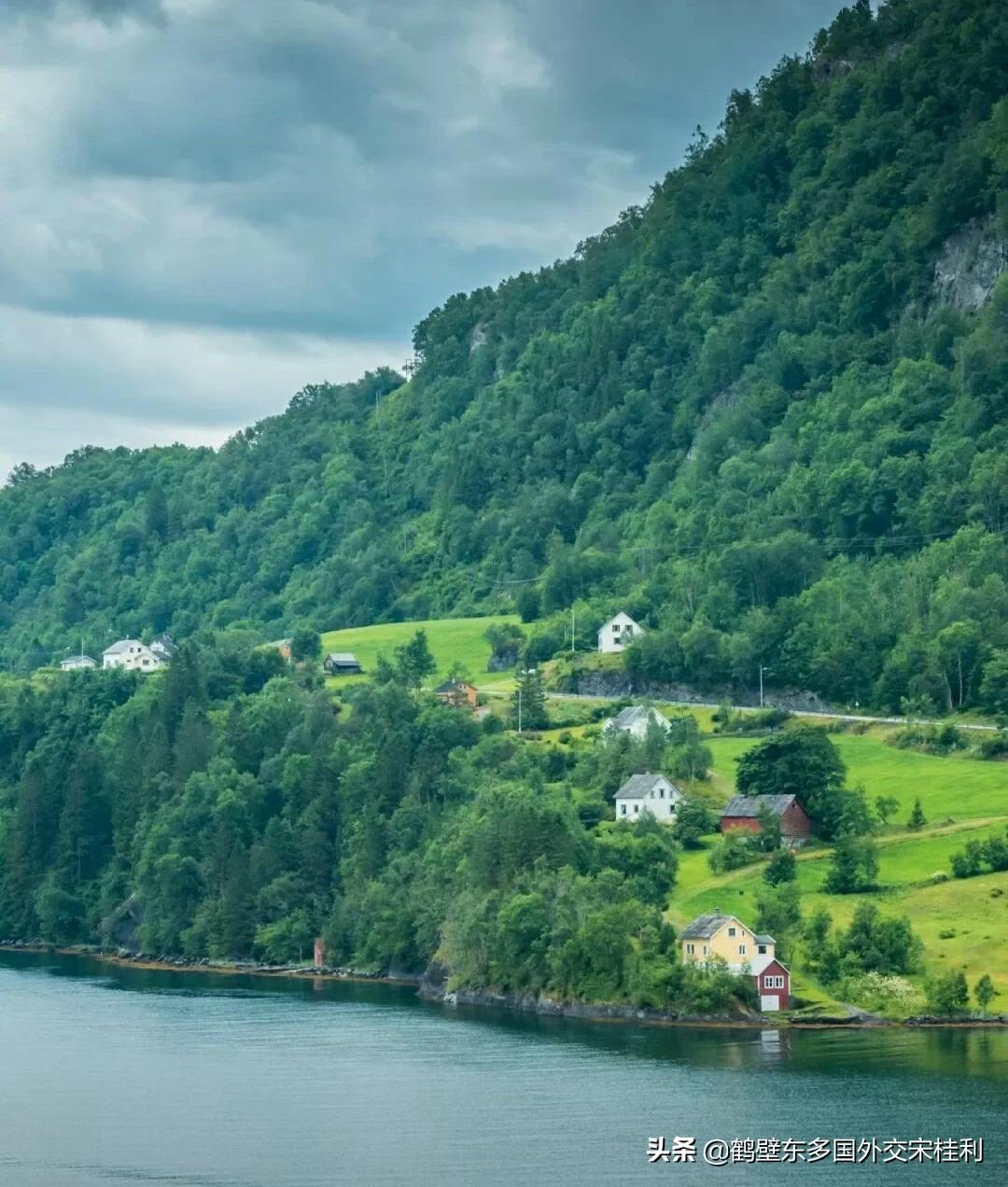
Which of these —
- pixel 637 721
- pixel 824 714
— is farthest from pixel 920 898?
pixel 824 714

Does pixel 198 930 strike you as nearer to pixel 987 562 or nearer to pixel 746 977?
pixel 746 977

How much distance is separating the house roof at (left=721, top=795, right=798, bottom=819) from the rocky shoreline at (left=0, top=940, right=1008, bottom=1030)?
59.6ft

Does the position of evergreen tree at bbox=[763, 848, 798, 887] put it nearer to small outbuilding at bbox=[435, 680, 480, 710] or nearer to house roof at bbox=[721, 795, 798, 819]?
house roof at bbox=[721, 795, 798, 819]

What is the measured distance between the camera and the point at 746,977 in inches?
4237

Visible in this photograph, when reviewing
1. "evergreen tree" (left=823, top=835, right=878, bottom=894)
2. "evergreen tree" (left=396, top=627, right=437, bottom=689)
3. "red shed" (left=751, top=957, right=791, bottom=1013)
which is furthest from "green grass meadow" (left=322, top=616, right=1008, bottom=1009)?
"evergreen tree" (left=396, top=627, right=437, bottom=689)

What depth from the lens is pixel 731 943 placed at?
Result: 108312 millimetres

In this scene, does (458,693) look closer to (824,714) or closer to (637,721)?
(637,721)

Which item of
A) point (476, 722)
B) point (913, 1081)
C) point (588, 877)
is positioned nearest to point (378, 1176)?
point (913, 1081)

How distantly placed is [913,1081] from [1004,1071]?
3.67 meters

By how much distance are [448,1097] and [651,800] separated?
47.8 metres

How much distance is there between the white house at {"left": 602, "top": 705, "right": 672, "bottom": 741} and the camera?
492ft

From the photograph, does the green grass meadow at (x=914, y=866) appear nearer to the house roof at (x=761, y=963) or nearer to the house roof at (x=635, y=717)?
the house roof at (x=761, y=963)

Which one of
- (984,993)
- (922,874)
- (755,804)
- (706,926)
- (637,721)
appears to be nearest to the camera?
(984,993)

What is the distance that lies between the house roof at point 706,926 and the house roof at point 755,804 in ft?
65.2
